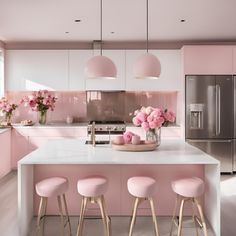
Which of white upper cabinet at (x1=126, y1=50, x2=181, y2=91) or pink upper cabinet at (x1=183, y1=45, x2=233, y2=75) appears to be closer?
pink upper cabinet at (x1=183, y1=45, x2=233, y2=75)

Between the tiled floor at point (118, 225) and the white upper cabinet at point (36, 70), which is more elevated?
the white upper cabinet at point (36, 70)

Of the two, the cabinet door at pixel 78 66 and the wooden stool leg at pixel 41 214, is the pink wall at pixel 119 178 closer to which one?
the wooden stool leg at pixel 41 214

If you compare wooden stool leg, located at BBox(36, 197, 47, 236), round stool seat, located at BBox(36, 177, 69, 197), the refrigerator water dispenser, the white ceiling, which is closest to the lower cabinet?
the white ceiling

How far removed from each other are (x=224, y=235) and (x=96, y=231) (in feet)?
4.09

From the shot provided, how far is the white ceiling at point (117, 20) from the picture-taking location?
12.8ft

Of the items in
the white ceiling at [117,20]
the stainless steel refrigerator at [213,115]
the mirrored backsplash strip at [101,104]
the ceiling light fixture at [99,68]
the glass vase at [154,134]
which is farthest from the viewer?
the mirrored backsplash strip at [101,104]

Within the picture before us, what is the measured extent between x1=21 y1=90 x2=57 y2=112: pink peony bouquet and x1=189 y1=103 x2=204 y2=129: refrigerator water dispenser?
2.63 m

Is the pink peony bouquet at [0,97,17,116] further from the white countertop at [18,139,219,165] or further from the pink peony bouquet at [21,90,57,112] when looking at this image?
the white countertop at [18,139,219,165]

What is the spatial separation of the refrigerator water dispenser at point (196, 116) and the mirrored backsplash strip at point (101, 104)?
0.72 m

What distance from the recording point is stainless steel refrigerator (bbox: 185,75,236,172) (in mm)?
5660

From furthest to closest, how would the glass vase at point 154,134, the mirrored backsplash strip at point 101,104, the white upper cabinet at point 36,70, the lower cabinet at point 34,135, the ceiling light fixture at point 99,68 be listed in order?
the mirrored backsplash strip at point 101,104, the white upper cabinet at point 36,70, the lower cabinet at point 34,135, the glass vase at point 154,134, the ceiling light fixture at point 99,68

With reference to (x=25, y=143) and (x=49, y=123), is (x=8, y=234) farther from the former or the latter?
(x=49, y=123)

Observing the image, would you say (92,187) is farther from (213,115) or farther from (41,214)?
(213,115)

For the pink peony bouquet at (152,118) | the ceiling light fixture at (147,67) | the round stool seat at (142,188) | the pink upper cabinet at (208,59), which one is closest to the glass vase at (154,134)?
the pink peony bouquet at (152,118)
